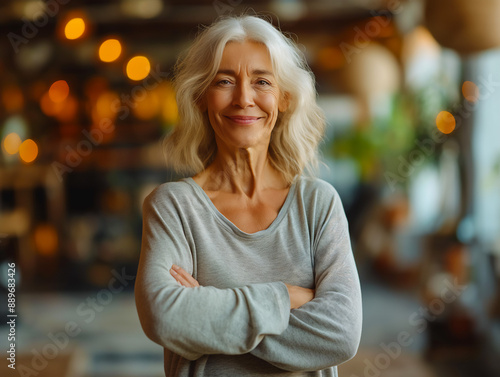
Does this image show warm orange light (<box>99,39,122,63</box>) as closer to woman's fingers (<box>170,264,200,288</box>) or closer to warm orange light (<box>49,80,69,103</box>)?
warm orange light (<box>49,80,69,103</box>)

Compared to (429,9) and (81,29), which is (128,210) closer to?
(81,29)

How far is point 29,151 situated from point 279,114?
4.21 metres

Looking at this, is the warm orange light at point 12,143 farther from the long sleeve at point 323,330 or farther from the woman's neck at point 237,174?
the long sleeve at point 323,330

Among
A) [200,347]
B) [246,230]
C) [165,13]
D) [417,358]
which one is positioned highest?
[165,13]

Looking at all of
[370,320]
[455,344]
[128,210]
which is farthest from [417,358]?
[128,210]

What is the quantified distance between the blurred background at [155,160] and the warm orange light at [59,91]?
0.7 inches

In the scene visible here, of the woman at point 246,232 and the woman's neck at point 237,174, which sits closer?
the woman at point 246,232

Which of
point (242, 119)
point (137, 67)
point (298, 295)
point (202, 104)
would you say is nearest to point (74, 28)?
point (137, 67)

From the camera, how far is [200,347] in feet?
3.59

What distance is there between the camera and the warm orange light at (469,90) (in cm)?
414

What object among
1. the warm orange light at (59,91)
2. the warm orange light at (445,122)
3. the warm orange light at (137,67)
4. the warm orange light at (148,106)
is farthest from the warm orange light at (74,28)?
the warm orange light at (445,122)

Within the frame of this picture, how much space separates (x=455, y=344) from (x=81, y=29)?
3241 mm

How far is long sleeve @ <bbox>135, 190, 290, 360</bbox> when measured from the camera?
42.9 inches

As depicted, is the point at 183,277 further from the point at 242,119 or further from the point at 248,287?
the point at 242,119
